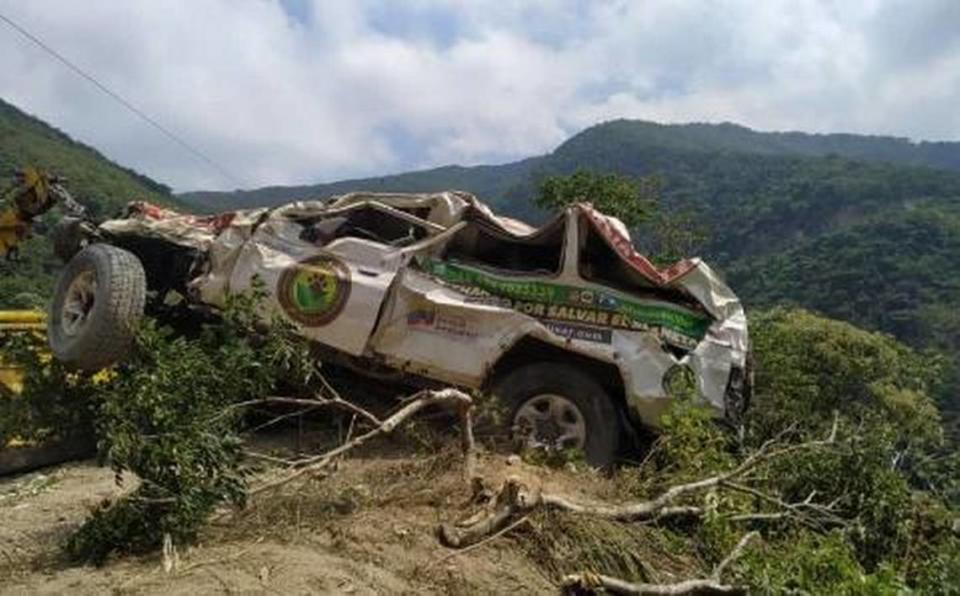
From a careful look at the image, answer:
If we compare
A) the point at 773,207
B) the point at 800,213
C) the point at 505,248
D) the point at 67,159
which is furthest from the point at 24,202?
the point at 800,213

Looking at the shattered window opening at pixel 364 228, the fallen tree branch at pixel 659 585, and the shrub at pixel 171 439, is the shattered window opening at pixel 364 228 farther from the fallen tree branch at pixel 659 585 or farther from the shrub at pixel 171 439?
the fallen tree branch at pixel 659 585

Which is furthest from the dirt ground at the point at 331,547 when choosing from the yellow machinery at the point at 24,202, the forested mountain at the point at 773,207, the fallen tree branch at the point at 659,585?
the forested mountain at the point at 773,207

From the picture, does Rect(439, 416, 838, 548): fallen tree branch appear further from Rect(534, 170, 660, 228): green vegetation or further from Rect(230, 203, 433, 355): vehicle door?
Rect(534, 170, 660, 228): green vegetation

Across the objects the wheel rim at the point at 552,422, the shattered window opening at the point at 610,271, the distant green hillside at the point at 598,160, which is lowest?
the wheel rim at the point at 552,422

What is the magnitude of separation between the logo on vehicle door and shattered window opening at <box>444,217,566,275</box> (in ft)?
2.72

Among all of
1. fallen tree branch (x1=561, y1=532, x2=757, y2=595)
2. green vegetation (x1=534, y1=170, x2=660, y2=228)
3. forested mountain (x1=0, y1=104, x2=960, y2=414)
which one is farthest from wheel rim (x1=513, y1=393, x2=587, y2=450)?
green vegetation (x1=534, y1=170, x2=660, y2=228)

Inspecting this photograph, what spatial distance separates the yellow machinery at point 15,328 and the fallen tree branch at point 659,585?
15.8 feet

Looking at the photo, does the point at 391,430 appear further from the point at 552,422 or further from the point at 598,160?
the point at 598,160

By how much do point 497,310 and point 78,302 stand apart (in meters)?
3.22

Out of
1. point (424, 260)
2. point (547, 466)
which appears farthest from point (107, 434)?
point (424, 260)

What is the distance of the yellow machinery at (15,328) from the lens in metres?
8.32

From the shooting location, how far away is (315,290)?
8.16 m

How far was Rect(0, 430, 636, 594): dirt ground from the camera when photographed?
490 centimetres

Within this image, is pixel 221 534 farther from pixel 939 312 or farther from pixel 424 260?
pixel 939 312
